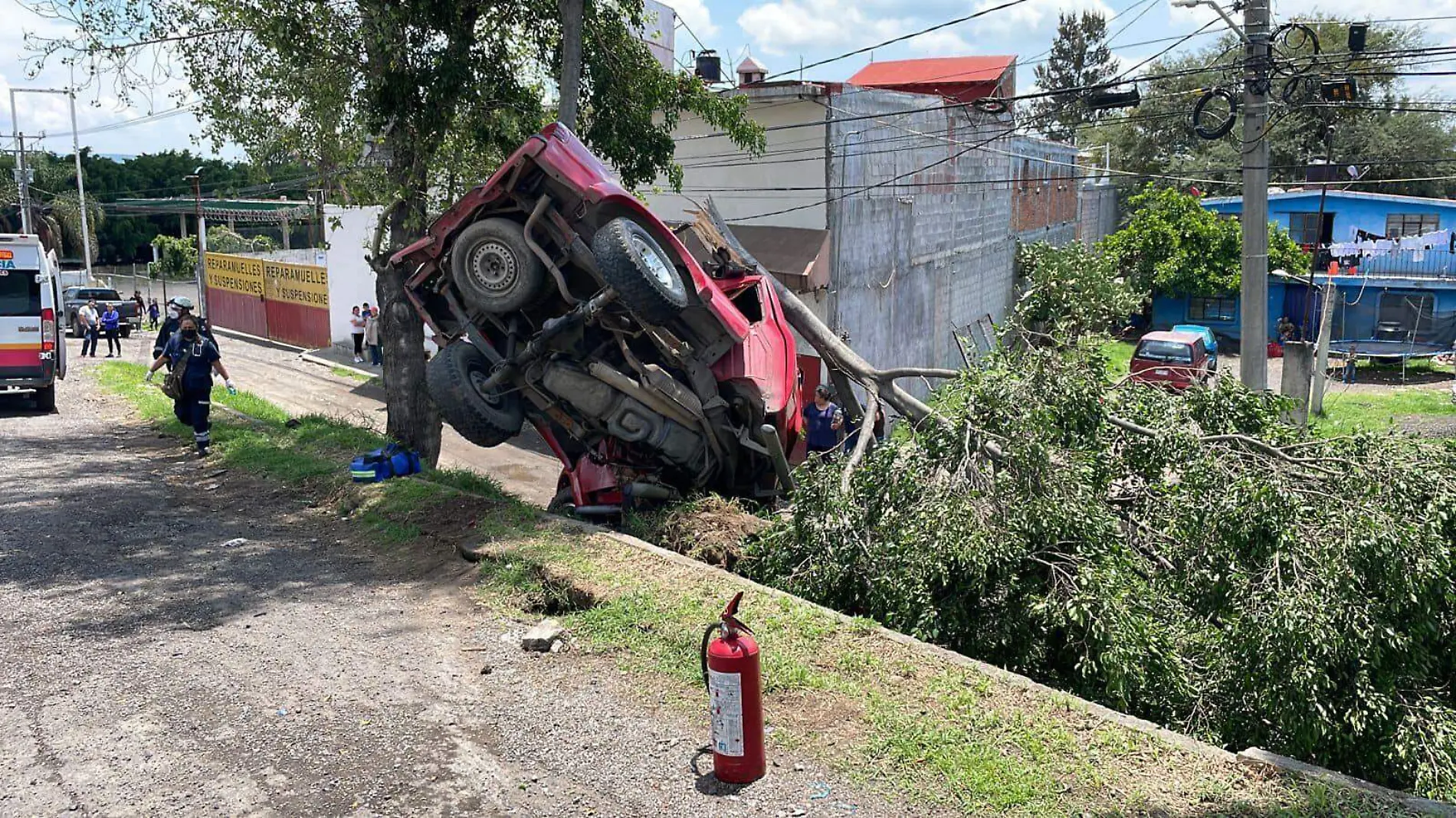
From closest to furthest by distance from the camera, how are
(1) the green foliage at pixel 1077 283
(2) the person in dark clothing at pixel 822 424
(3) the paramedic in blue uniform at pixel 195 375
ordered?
(2) the person in dark clothing at pixel 822 424, (3) the paramedic in blue uniform at pixel 195 375, (1) the green foliage at pixel 1077 283

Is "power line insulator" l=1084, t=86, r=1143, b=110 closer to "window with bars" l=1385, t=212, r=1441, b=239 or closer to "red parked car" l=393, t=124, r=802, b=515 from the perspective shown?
"red parked car" l=393, t=124, r=802, b=515

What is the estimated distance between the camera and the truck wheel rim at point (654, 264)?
7.59m

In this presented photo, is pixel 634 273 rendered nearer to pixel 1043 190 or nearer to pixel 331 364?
pixel 331 364

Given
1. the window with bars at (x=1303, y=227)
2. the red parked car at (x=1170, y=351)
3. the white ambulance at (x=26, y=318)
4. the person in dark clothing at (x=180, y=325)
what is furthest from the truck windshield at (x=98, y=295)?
the window with bars at (x=1303, y=227)

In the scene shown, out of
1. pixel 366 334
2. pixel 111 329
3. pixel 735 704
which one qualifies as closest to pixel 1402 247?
pixel 366 334

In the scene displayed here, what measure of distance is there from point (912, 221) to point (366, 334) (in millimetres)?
13011

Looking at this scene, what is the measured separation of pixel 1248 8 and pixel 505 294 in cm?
912

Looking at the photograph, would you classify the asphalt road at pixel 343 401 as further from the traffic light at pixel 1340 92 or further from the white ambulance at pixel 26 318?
the traffic light at pixel 1340 92

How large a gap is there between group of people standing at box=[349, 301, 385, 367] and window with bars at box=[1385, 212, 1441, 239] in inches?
1099

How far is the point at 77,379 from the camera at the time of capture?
19.2 m

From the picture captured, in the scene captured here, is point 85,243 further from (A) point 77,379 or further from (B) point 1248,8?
(B) point 1248,8

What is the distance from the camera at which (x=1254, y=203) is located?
12.2 metres

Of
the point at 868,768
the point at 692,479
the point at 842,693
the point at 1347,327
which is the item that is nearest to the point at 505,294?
the point at 692,479

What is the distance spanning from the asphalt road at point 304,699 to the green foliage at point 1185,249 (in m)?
26.8
